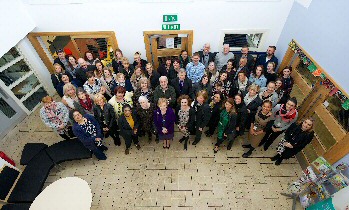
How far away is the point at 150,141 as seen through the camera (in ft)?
17.9

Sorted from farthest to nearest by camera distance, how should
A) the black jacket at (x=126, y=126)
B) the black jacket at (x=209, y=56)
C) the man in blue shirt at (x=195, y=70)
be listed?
1. the black jacket at (x=209, y=56)
2. the man in blue shirt at (x=195, y=70)
3. the black jacket at (x=126, y=126)

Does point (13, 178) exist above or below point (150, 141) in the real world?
above

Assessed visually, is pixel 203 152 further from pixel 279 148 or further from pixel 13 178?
pixel 13 178

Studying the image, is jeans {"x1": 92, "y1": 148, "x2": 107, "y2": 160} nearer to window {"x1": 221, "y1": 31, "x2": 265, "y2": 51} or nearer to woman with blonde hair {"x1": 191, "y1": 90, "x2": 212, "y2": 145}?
woman with blonde hair {"x1": 191, "y1": 90, "x2": 212, "y2": 145}

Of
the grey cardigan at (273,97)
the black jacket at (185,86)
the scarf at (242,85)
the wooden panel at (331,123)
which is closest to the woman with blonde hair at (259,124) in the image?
the grey cardigan at (273,97)

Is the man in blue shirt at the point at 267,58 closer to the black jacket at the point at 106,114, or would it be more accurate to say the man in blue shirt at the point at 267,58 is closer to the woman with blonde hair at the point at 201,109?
the woman with blonde hair at the point at 201,109

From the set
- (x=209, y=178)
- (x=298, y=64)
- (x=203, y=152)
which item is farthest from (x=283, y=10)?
(x=209, y=178)

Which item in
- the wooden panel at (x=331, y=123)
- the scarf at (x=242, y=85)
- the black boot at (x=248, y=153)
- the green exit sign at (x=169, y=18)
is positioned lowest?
the black boot at (x=248, y=153)

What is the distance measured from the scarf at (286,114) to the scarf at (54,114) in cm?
470

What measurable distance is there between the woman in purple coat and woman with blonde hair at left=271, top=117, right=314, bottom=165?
234 centimetres

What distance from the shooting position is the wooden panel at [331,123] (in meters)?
4.01

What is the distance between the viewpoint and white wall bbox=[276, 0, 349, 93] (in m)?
3.86

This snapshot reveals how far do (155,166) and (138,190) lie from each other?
2.14ft

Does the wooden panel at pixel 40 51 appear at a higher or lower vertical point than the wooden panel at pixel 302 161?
higher
